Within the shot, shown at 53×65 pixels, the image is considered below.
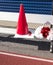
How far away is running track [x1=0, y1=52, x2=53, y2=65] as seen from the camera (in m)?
8.27

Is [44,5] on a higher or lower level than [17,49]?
higher

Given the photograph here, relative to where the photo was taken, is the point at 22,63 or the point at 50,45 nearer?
the point at 22,63

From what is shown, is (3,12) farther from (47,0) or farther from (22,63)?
(22,63)

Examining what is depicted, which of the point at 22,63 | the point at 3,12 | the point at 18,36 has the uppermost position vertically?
the point at 3,12

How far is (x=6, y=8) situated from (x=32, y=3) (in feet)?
3.94

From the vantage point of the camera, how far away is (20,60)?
855 cm

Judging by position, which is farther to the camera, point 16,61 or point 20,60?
point 20,60

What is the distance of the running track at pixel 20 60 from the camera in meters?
8.27

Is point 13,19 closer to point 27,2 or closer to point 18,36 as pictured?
point 27,2

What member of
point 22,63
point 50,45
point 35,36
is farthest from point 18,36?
point 22,63

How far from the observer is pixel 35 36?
995cm

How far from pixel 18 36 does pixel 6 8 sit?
7.71 ft

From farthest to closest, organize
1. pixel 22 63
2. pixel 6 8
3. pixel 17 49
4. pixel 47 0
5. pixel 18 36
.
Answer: pixel 6 8 → pixel 47 0 → pixel 18 36 → pixel 17 49 → pixel 22 63

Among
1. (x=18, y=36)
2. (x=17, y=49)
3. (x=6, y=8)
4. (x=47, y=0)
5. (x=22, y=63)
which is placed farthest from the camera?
(x=6, y=8)
